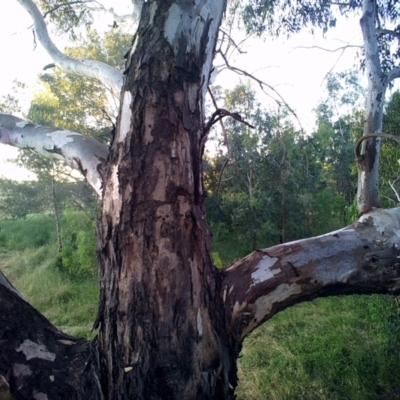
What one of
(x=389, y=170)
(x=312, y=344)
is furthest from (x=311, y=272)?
(x=312, y=344)

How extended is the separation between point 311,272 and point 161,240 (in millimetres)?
570

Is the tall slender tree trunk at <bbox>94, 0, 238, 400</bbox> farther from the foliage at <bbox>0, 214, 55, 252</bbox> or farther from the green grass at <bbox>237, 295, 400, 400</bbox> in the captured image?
the foliage at <bbox>0, 214, 55, 252</bbox>

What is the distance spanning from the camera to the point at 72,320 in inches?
232

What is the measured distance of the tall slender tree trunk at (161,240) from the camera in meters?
1.13

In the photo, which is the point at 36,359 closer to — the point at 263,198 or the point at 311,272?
the point at 311,272

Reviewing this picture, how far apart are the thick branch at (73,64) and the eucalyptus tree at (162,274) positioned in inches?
31.5

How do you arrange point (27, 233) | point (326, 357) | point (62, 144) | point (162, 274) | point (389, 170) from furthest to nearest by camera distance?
1. point (27, 233)
2. point (326, 357)
3. point (389, 170)
4. point (62, 144)
5. point (162, 274)

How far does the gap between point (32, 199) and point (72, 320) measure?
624cm

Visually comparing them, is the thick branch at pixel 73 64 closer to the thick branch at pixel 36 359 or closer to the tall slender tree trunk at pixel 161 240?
the tall slender tree trunk at pixel 161 240

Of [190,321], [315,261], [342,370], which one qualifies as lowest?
[342,370]

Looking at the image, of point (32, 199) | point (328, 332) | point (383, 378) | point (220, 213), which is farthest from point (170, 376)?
point (32, 199)

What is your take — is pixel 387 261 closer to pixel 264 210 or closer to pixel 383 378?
pixel 383 378

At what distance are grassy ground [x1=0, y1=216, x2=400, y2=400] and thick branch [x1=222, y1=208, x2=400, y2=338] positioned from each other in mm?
1509

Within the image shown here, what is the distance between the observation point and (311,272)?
1.37 metres
